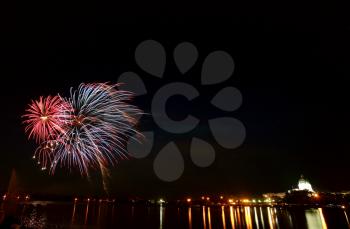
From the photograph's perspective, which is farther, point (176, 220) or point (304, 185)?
point (304, 185)

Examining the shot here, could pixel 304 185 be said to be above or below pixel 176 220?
above

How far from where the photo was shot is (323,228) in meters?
53.0

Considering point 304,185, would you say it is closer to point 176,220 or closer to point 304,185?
point 304,185

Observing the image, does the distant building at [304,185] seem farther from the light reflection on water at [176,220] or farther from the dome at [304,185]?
the light reflection on water at [176,220]

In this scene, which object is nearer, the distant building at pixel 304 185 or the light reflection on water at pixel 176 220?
the light reflection on water at pixel 176 220

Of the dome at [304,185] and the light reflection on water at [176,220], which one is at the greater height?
the dome at [304,185]

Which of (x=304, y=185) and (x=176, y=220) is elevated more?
(x=304, y=185)

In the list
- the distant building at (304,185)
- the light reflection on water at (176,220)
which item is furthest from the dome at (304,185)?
the light reflection on water at (176,220)

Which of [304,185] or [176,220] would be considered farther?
[304,185]

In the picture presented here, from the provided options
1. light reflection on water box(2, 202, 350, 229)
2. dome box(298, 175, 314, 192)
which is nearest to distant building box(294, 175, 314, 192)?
dome box(298, 175, 314, 192)

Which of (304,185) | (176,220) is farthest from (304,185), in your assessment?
(176,220)

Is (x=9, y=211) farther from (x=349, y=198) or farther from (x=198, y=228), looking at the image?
(x=349, y=198)

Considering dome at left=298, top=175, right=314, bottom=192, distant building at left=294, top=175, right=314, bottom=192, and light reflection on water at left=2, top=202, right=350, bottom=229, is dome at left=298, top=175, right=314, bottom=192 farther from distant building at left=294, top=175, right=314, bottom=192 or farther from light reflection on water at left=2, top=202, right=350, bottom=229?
light reflection on water at left=2, top=202, right=350, bottom=229

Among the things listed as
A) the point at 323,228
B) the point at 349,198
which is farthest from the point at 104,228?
the point at 349,198
